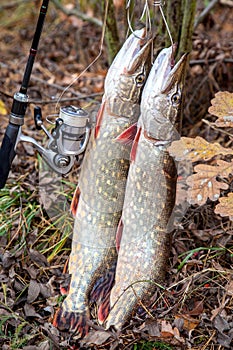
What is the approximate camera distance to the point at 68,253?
344 centimetres

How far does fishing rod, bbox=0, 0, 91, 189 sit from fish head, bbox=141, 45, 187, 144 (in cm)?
37

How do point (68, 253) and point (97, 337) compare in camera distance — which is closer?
point (97, 337)

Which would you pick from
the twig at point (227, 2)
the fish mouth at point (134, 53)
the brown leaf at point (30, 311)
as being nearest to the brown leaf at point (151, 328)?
the brown leaf at point (30, 311)

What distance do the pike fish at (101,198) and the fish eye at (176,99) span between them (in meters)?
0.16

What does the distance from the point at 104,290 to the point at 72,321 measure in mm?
217

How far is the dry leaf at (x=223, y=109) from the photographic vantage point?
279 centimetres

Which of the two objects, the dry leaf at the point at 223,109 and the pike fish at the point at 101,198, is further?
the pike fish at the point at 101,198

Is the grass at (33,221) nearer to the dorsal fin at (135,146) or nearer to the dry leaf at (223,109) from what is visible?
the dorsal fin at (135,146)

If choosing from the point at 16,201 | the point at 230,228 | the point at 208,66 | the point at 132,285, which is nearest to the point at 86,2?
the point at 208,66

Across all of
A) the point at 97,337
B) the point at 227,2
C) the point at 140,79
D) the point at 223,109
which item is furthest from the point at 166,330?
the point at 227,2

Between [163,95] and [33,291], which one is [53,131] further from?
[33,291]

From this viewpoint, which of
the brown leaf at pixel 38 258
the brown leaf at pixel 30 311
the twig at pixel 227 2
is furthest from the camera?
the twig at pixel 227 2

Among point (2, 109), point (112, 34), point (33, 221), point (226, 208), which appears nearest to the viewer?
point (226, 208)

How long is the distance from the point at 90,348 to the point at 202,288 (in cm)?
64
